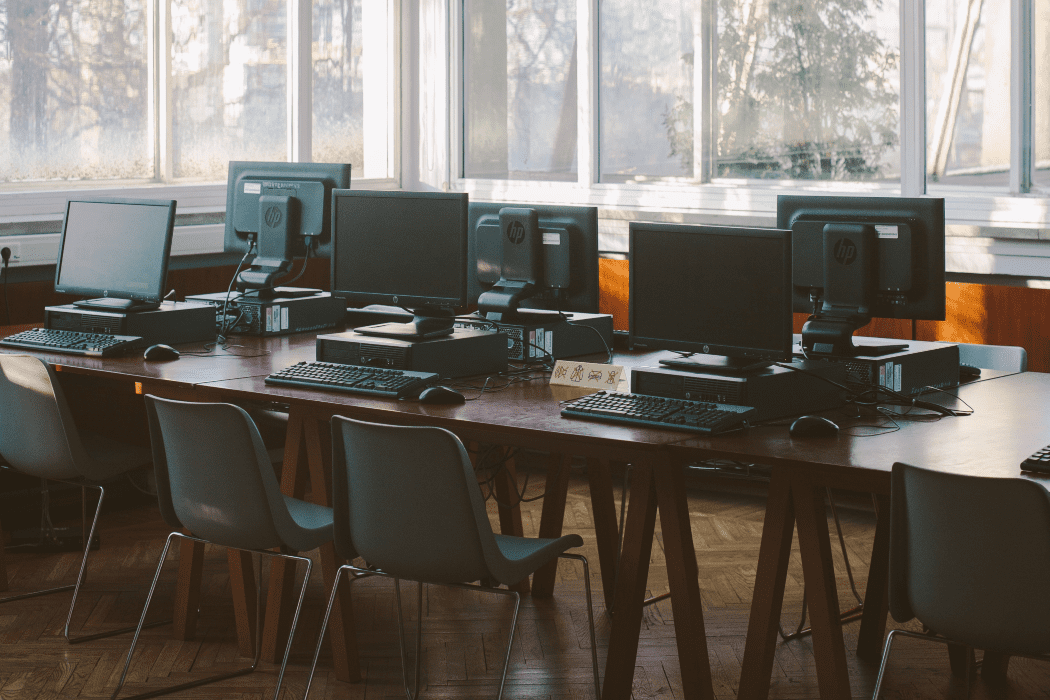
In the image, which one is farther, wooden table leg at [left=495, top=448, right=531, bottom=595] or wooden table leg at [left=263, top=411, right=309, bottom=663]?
wooden table leg at [left=495, top=448, right=531, bottom=595]

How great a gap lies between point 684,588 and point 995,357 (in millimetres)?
1549

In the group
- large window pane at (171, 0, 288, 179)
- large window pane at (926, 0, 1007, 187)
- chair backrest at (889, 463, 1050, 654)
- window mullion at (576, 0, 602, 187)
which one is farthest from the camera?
window mullion at (576, 0, 602, 187)

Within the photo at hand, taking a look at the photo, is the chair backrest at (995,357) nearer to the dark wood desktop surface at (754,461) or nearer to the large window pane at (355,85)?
the dark wood desktop surface at (754,461)

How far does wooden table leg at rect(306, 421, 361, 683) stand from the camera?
10.9ft

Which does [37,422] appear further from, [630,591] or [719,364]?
[719,364]

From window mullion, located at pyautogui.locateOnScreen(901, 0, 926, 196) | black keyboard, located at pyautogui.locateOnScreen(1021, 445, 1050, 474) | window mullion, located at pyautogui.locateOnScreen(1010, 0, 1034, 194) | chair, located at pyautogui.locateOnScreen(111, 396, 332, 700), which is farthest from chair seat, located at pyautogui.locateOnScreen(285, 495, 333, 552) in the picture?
window mullion, located at pyautogui.locateOnScreen(1010, 0, 1034, 194)

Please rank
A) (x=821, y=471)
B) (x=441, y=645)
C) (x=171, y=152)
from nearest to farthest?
(x=821, y=471)
(x=441, y=645)
(x=171, y=152)

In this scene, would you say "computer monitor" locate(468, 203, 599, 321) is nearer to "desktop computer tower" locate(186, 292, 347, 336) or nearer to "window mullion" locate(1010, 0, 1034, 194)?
"desktop computer tower" locate(186, 292, 347, 336)

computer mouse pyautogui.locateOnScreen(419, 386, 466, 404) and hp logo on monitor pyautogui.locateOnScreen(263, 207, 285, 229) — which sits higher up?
hp logo on monitor pyautogui.locateOnScreen(263, 207, 285, 229)

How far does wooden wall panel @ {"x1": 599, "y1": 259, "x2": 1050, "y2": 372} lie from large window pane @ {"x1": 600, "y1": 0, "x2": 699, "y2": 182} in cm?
128

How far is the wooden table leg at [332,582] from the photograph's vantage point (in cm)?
331

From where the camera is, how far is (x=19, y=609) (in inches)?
152

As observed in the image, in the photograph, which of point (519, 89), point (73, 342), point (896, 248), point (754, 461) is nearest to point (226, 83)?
point (519, 89)

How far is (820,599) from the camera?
2682mm
